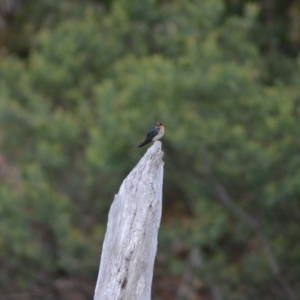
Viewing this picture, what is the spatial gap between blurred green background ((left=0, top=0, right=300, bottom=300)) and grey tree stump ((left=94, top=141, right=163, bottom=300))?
212 inches

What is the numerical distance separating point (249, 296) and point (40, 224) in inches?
121

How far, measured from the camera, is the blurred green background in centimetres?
1091

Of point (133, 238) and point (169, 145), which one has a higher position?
point (169, 145)

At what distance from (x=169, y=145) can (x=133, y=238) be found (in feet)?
20.3

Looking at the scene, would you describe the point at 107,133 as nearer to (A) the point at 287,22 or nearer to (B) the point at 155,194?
(A) the point at 287,22

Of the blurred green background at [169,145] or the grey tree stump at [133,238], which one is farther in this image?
the blurred green background at [169,145]

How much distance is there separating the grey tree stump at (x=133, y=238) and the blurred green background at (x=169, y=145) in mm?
5390

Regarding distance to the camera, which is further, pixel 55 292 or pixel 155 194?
pixel 55 292

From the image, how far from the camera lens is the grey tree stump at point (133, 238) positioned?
191 inches

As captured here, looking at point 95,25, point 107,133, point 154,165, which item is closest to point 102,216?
point 107,133

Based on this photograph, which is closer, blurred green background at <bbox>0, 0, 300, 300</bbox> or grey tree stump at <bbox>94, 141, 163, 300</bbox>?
grey tree stump at <bbox>94, 141, 163, 300</bbox>

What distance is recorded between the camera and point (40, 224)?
41.3 feet

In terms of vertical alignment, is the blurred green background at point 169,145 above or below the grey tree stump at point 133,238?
above

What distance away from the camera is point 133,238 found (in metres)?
4.86
